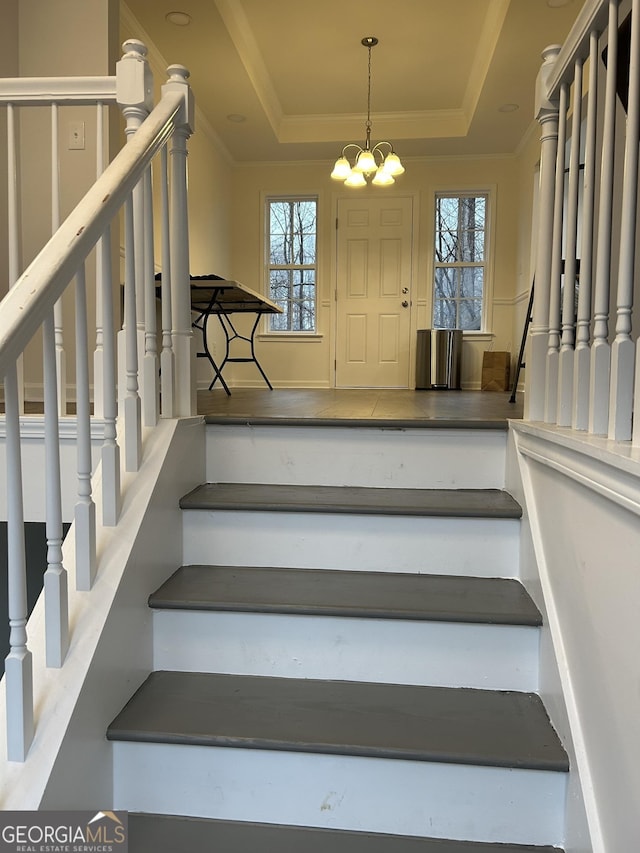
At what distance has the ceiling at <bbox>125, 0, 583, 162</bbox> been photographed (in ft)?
13.6

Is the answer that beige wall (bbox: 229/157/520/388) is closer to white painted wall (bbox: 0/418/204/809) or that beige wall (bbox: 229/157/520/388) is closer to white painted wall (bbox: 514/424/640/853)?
white painted wall (bbox: 0/418/204/809)

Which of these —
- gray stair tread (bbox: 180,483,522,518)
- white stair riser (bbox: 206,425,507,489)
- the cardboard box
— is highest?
the cardboard box

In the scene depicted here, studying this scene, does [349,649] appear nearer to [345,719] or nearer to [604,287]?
[345,719]

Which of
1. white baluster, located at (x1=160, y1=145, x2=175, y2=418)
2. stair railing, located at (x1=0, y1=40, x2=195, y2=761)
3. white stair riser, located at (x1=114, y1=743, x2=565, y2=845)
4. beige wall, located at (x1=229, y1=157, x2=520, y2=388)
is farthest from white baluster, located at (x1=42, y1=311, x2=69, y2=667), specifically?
beige wall, located at (x1=229, y1=157, x2=520, y2=388)

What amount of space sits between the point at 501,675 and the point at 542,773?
0.83 ft

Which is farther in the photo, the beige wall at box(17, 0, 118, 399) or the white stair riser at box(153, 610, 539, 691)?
the beige wall at box(17, 0, 118, 399)

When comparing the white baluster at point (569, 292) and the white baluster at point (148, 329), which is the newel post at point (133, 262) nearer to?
the white baluster at point (148, 329)

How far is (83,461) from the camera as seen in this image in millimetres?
1187

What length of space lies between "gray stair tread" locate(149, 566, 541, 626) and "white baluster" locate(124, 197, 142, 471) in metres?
0.35

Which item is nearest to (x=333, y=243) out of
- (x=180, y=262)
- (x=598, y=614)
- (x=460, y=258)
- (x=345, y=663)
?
(x=460, y=258)

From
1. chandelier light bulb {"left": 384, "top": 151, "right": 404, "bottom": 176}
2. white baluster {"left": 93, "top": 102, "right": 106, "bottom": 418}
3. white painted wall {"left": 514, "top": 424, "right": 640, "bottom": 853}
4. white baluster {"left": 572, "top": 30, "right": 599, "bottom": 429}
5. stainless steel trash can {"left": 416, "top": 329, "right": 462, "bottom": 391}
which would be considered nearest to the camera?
white painted wall {"left": 514, "top": 424, "right": 640, "bottom": 853}

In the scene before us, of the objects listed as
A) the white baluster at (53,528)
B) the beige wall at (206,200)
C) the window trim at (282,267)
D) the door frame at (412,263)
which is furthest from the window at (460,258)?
the white baluster at (53,528)

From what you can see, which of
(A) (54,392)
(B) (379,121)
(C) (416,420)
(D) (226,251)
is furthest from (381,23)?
(A) (54,392)

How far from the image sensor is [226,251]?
6.59 m
